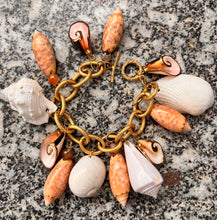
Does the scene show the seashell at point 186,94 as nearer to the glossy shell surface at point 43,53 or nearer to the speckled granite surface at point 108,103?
the speckled granite surface at point 108,103

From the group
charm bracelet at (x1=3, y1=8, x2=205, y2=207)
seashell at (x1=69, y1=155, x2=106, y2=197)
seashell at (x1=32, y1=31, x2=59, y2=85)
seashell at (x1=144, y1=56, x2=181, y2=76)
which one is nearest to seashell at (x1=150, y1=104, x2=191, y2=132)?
charm bracelet at (x1=3, y1=8, x2=205, y2=207)

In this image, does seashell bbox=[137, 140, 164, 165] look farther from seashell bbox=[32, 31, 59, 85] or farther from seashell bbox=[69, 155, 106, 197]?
seashell bbox=[32, 31, 59, 85]

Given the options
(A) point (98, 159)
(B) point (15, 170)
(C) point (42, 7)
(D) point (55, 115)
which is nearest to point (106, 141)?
(A) point (98, 159)

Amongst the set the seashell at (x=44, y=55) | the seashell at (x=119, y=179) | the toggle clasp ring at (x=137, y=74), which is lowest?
the seashell at (x=119, y=179)

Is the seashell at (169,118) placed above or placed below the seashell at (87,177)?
above

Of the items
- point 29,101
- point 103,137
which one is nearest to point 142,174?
point 103,137

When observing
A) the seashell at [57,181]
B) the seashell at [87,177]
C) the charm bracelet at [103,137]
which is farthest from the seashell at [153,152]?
the seashell at [57,181]
